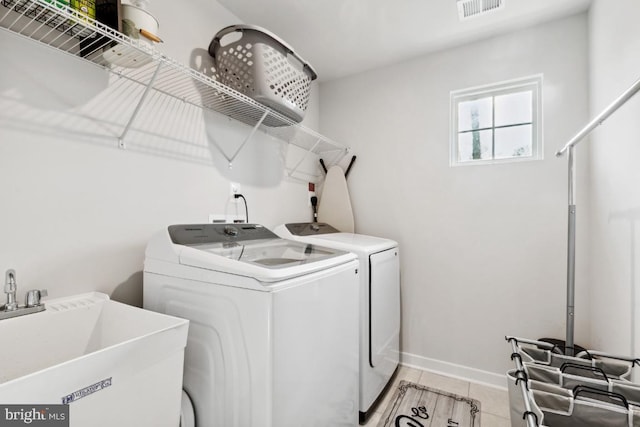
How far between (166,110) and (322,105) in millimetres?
1747

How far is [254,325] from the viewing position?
1059mm

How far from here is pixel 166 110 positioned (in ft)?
5.21

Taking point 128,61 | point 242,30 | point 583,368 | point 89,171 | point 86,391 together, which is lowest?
point 583,368

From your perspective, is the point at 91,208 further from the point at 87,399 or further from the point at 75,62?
the point at 87,399

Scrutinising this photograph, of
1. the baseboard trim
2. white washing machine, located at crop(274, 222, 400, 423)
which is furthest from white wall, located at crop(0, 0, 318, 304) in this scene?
the baseboard trim

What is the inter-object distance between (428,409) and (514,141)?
2045 millimetres

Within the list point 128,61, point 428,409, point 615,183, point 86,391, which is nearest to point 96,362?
point 86,391

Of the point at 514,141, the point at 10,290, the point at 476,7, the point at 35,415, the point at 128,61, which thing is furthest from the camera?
the point at 514,141

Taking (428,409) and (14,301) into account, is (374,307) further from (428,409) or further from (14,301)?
(14,301)

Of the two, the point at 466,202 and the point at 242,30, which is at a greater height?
the point at 242,30

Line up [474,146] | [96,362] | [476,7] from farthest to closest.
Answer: [474,146] → [476,7] → [96,362]

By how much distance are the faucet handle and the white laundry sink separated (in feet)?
0.14

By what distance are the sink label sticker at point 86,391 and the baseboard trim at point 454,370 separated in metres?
2.34

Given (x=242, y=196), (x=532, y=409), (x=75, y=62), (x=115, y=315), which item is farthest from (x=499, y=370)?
(x=75, y=62)
